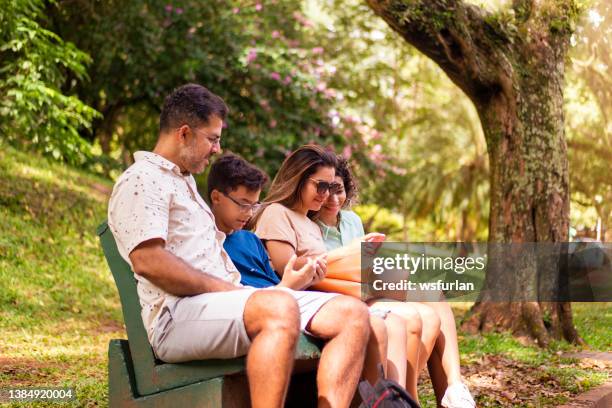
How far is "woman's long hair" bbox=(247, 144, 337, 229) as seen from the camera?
4742 millimetres

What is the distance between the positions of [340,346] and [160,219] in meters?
0.81

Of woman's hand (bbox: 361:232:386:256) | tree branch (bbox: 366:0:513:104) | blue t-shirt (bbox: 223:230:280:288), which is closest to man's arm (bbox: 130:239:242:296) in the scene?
blue t-shirt (bbox: 223:230:280:288)

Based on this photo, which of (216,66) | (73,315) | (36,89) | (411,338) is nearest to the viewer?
(411,338)

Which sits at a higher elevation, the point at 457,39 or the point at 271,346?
the point at 457,39

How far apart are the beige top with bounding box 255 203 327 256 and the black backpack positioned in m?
1.21

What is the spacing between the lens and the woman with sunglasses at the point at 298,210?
4520 millimetres

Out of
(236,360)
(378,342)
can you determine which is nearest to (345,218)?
(378,342)

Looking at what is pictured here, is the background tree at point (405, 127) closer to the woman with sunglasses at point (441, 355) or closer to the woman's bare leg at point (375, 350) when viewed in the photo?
the woman with sunglasses at point (441, 355)

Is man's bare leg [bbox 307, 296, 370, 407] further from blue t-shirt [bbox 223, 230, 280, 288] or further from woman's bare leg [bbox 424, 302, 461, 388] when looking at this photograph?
woman's bare leg [bbox 424, 302, 461, 388]

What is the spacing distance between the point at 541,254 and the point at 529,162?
0.82 m

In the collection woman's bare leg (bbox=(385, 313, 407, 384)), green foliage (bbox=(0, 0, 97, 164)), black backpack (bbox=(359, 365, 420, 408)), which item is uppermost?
green foliage (bbox=(0, 0, 97, 164))

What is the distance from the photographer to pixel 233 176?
13.5 feet

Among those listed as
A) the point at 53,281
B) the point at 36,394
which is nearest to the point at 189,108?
the point at 36,394

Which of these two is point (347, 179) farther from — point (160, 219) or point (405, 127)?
point (405, 127)
